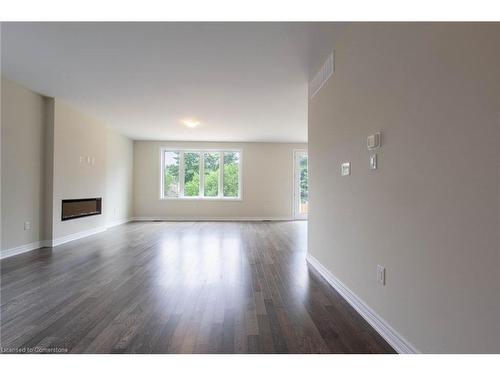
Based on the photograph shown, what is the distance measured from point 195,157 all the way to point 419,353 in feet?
25.5

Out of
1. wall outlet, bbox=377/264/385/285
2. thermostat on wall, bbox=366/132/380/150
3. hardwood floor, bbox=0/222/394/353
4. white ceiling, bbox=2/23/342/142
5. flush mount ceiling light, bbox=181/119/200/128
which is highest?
white ceiling, bbox=2/23/342/142

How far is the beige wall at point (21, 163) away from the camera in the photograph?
3725mm

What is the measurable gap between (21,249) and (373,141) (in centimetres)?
498

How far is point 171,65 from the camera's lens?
10.5 feet

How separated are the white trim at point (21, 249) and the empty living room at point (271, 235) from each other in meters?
0.03

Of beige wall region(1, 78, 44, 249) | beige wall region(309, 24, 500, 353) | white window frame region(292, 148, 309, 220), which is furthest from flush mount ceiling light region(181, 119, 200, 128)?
beige wall region(309, 24, 500, 353)

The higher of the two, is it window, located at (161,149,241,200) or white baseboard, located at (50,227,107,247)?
window, located at (161,149,241,200)

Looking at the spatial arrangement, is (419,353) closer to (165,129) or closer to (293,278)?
(293,278)

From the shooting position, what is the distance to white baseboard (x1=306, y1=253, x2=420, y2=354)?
156cm

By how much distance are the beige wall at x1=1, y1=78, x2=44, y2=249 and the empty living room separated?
1.0 inches

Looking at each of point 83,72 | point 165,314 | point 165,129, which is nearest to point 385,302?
point 165,314

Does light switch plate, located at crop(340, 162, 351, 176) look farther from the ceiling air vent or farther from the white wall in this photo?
the white wall

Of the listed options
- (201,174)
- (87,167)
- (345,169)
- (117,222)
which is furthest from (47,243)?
(345,169)
